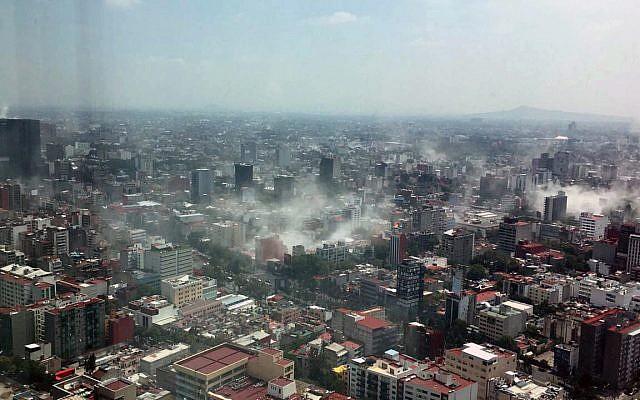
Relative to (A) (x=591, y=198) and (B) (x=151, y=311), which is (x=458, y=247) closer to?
(B) (x=151, y=311)

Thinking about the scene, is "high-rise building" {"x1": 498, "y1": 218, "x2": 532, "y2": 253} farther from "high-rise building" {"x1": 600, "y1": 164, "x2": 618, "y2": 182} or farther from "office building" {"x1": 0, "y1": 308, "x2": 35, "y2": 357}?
"office building" {"x1": 0, "y1": 308, "x2": 35, "y2": 357}

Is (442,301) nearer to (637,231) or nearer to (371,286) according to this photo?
(371,286)

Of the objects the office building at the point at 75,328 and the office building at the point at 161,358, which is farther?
the office building at the point at 75,328

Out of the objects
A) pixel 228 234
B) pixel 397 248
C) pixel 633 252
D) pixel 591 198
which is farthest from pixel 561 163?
pixel 228 234

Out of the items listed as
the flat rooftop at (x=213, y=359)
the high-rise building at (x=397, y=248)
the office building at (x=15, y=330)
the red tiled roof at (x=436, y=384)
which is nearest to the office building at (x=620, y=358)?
the red tiled roof at (x=436, y=384)

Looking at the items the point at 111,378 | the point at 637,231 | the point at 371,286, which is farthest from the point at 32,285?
the point at 637,231

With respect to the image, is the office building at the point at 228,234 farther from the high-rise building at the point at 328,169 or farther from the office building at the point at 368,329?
the high-rise building at the point at 328,169

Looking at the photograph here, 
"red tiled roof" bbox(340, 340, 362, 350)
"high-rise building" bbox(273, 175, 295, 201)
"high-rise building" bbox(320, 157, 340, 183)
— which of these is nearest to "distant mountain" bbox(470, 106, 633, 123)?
"high-rise building" bbox(320, 157, 340, 183)
